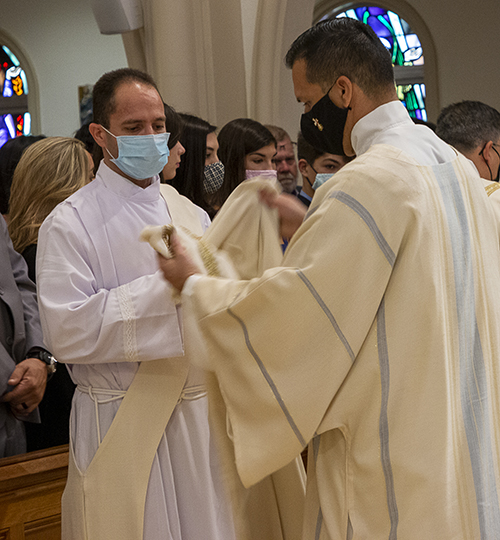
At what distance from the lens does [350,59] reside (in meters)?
1.80

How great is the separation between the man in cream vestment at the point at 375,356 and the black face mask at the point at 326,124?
19cm

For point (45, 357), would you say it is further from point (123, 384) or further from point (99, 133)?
point (99, 133)

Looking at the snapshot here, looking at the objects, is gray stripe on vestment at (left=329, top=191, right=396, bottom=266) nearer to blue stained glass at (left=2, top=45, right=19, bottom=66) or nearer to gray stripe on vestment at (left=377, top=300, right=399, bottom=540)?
gray stripe on vestment at (left=377, top=300, right=399, bottom=540)

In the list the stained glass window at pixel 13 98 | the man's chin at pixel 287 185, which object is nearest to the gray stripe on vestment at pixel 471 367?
the man's chin at pixel 287 185

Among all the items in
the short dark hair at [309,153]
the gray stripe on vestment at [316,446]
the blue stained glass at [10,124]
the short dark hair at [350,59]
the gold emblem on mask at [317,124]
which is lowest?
the blue stained glass at [10,124]

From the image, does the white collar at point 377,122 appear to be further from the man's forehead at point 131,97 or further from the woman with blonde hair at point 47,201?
the woman with blonde hair at point 47,201

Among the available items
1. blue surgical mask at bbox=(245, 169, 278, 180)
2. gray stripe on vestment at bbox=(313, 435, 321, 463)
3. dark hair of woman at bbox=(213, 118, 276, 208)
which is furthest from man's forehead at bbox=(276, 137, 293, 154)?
gray stripe on vestment at bbox=(313, 435, 321, 463)

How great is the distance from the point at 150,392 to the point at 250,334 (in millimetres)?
850

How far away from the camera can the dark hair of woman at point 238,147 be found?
13.3 ft

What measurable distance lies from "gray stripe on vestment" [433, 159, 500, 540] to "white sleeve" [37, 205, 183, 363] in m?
0.96

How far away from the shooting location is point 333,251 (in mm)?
1555

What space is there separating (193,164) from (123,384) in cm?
150

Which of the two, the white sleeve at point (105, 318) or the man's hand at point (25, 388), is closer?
the white sleeve at point (105, 318)

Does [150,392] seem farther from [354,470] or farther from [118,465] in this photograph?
[354,470]
